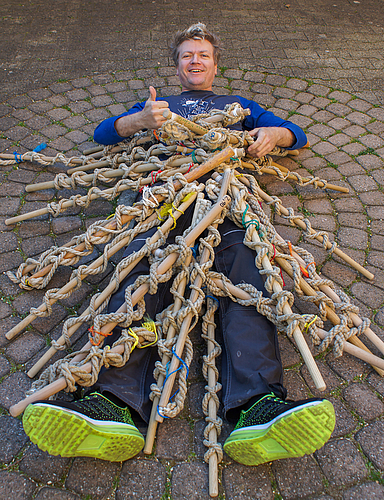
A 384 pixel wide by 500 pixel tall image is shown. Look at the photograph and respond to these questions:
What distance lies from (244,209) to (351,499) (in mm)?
1203

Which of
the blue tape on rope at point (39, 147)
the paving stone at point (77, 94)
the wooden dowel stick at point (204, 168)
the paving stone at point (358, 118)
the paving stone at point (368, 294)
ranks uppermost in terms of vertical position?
the wooden dowel stick at point (204, 168)

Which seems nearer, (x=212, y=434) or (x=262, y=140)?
(x=212, y=434)

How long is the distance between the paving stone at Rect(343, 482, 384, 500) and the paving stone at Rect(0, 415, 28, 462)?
118 centimetres

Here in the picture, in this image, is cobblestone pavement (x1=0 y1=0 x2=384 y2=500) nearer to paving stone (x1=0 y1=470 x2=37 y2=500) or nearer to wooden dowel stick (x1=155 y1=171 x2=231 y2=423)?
paving stone (x1=0 y1=470 x2=37 y2=500)

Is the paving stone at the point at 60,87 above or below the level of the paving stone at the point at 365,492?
above

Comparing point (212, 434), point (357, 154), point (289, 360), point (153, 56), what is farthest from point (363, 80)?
point (212, 434)

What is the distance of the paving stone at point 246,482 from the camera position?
1.26 meters

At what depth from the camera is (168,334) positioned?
5.03 ft

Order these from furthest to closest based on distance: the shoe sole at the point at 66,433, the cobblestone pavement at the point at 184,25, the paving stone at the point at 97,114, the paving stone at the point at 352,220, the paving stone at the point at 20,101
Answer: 1. the cobblestone pavement at the point at 184,25
2. the paving stone at the point at 20,101
3. the paving stone at the point at 97,114
4. the paving stone at the point at 352,220
5. the shoe sole at the point at 66,433

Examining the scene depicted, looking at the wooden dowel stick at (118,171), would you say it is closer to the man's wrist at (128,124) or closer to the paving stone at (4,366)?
the man's wrist at (128,124)

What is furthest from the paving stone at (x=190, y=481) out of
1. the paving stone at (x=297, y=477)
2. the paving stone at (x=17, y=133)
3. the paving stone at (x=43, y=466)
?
the paving stone at (x=17, y=133)

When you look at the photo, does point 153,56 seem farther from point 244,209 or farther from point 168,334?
point 168,334

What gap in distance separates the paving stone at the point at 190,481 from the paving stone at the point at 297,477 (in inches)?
10.0

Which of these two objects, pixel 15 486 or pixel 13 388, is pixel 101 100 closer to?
pixel 13 388
